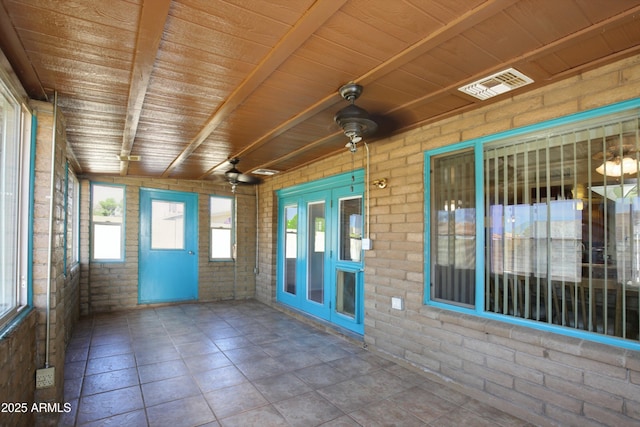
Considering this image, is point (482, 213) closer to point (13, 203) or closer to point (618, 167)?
point (618, 167)

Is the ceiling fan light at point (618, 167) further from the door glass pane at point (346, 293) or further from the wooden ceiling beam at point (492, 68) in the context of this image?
the door glass pane at point (346, 293)

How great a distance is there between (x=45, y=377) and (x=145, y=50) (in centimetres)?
245

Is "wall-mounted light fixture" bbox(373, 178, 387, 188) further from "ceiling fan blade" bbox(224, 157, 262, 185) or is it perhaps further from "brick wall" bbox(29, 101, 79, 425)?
"brick wall" bbox(29, 101, 79, 425)

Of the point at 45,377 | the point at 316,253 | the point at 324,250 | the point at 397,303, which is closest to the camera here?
the point at 45,377

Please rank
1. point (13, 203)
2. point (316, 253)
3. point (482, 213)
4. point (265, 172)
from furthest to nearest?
point (265, 172), point (316, 253), point (482, 213), point (13, 203)

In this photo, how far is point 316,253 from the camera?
18.2ft

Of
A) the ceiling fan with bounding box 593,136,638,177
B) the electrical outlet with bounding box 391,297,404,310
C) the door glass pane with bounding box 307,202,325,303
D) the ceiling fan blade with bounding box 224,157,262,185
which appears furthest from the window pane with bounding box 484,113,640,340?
the ceiling fan blade with bounding box 224,157,262,185

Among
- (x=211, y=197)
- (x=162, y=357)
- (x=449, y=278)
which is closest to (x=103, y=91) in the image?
(x=162, y=357)

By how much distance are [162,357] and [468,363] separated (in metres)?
3.17

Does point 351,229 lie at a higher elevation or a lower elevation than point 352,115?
lower

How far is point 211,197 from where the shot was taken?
7.02 metres

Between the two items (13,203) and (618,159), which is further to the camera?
(13,203)

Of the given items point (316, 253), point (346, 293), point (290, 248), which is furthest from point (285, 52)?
point (290, 248)

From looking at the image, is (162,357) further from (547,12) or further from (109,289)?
(547,12)
